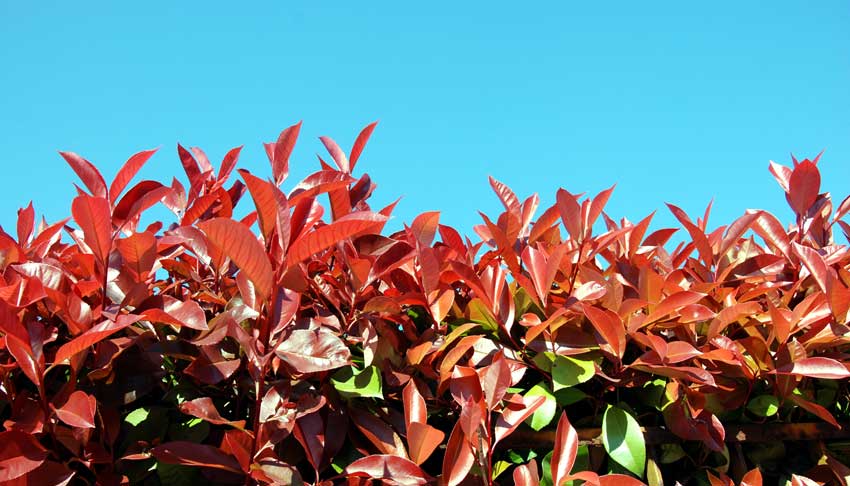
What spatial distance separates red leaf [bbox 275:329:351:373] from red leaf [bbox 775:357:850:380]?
106 cm

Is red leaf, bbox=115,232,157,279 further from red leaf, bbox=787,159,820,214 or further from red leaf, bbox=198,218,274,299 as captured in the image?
red leaf, bbox=787,159,820,214

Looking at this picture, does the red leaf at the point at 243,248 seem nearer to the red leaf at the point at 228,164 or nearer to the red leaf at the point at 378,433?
the red leaf at the point at 378,433

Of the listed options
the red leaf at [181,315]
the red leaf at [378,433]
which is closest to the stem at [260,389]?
the red leaf at [181,315]

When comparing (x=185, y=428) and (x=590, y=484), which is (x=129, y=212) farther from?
(x=590, y=484)

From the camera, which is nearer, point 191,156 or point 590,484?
point 590,484

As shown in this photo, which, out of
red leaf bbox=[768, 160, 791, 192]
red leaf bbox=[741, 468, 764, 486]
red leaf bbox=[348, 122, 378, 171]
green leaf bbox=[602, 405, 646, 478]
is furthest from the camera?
red leaf bbox=[768, 160, 791, 192]

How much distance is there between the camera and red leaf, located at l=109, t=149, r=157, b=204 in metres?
1.72

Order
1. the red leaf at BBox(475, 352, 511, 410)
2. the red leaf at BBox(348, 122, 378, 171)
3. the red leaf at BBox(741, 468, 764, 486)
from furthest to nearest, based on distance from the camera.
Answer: the red leaf at BBox(348, 122, 378, 171) < the red leaf at BBox(741, 468, 764, 486) < the red leaf at BBox(475, 352, 511, 410)

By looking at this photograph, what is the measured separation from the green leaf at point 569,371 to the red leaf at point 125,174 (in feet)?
3.50

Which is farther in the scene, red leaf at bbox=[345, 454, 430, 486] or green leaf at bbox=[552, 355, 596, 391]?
green leaf at bbox=[552, 355, 596, 391]

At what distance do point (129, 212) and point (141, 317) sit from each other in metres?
0.38

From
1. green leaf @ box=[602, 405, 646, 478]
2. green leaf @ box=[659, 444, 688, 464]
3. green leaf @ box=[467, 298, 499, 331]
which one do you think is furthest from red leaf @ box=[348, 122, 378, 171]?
green leaf @ box=[659, 444, 688, 464]

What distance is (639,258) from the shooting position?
2150mm

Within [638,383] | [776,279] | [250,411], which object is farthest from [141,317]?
[776,279]
